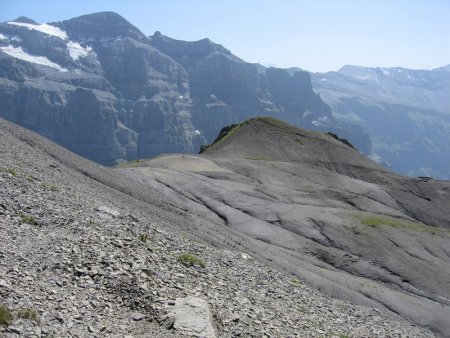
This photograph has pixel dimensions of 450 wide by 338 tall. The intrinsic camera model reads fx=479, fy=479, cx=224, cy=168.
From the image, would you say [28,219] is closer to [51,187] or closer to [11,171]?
[51,187]

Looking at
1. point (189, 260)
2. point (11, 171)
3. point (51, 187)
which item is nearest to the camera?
point (189, 260)

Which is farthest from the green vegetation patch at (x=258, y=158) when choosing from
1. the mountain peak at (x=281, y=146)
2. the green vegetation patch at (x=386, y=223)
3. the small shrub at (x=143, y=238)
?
the small shrub at (x=143, y=238)

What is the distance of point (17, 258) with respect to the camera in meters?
20.4

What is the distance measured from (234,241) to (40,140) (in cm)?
2530

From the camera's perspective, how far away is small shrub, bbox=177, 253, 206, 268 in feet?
85.3

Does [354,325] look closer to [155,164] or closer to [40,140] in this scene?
[40,140]

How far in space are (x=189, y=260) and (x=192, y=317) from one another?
638 cm

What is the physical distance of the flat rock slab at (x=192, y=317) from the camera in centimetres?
1936

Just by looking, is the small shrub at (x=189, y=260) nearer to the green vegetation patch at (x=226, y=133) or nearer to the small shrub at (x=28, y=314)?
the small shrub at (x=28, y=314)

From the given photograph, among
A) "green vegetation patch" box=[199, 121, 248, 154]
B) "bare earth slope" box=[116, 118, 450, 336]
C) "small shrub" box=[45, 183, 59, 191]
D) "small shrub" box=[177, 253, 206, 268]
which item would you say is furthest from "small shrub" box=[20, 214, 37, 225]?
"green vegetation patch" box=[199, 121, 248, 154]

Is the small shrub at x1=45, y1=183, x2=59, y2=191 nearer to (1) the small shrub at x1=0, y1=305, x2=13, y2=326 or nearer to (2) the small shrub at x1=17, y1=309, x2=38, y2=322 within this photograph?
(2) the small shrub at x1=17, y1=309, x2=38, y2=322

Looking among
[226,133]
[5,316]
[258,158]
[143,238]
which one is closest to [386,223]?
[258,158]

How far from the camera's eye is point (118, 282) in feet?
69.6

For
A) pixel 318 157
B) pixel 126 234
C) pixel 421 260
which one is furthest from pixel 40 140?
pixel 318 157
